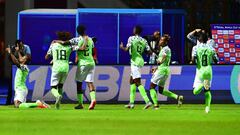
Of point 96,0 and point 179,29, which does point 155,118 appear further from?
point 96,0

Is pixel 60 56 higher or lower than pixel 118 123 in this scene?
higher

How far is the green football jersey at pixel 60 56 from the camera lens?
18.8 meters

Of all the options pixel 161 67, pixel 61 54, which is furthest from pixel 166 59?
pixel 61 54

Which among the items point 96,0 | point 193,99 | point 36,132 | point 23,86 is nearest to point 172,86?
point 193,99

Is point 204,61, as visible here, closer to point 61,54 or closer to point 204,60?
point 204,60

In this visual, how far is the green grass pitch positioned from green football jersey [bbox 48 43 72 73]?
63.6 inches

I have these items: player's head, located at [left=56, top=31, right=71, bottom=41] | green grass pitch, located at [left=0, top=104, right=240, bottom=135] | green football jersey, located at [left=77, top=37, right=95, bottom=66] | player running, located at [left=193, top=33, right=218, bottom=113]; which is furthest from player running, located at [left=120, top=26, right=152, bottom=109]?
green grass pitch, located at [left=0, top=104, right=240, bottom=135]

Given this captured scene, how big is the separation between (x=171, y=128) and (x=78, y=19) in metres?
15.4

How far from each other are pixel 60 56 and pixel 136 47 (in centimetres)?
232

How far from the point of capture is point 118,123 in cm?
1447

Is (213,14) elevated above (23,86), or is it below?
above

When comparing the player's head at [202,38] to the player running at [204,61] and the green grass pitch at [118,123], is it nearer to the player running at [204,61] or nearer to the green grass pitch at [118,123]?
Result: the player running at [204,61]

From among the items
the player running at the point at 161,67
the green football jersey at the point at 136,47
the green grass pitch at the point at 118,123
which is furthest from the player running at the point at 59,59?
the player running at the point at 161,67

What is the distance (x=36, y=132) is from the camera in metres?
12.6
